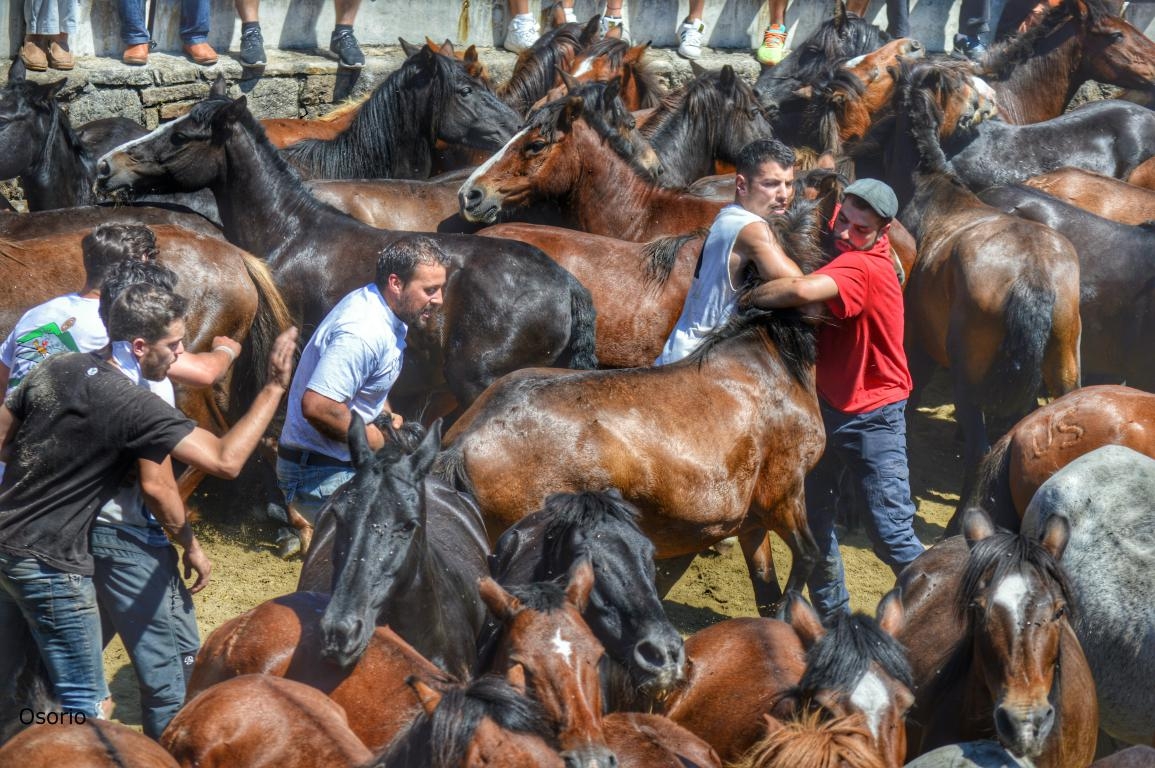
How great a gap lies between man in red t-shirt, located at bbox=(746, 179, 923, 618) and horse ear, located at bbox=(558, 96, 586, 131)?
262 centimetres

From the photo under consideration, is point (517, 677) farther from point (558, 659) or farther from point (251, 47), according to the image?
point (251, 47)

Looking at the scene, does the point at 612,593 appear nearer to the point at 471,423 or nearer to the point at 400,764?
the point at 400,764

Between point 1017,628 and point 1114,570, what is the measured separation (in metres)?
1.42

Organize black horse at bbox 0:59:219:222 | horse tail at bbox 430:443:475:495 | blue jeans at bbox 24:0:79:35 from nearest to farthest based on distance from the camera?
horse tail at bbox 430:443:475:495 → black horse at bbox 0:59:219:222 → blue jeans at bbox 24:0:79:35

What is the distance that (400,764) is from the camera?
3039mm

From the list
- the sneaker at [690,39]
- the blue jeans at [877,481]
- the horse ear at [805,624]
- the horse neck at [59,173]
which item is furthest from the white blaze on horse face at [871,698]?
the sneaker at [690,39]

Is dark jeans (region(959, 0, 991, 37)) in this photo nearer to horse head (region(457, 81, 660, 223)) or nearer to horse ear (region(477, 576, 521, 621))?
horse head (region(457, 81, 660, 223))

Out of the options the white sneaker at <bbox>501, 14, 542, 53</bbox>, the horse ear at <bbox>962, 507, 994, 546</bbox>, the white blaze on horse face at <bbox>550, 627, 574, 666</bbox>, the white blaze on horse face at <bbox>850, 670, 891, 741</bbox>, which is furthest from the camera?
the white sneaker at <bbox>501, 14, 542, 53</bbox>

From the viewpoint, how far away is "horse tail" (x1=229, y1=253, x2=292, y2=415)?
6641 mm

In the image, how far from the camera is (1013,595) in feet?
12.4

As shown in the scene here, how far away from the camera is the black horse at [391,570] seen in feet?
12.3

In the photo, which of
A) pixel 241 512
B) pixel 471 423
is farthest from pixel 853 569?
pixel 241 512

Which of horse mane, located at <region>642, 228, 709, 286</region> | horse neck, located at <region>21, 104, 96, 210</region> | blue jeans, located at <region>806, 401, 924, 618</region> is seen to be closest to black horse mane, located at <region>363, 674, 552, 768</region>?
blue jeans, located at <region>806, 401, 924, 618</region>

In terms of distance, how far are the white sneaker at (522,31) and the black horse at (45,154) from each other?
4649 millimetres
